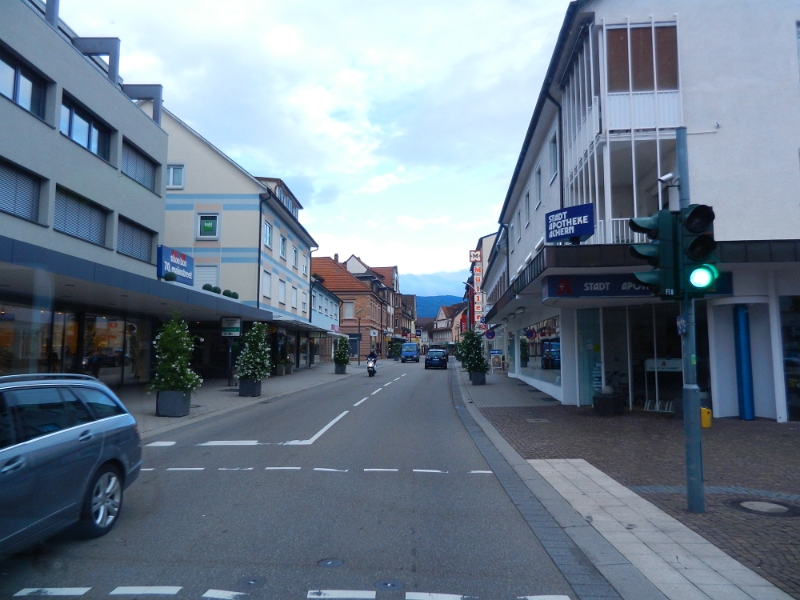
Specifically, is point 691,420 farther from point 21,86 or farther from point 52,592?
point 21,86

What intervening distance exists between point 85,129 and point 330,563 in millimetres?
18320

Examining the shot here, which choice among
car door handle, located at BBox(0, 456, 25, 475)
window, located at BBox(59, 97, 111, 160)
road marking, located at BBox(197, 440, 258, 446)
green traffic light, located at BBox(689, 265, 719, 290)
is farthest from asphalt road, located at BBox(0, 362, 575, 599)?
window, located at BBox(59, 97, 111, 160)

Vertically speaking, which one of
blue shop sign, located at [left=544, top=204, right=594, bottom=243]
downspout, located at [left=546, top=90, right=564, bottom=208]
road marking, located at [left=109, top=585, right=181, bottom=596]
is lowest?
road marking, located at [left=109, top=585, right=181, bottom=596]

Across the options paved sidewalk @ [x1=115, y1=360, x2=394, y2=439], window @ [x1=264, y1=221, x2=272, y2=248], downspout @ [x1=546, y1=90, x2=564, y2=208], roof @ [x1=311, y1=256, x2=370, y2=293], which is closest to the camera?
paved sidewalk @ [x1=115, y1=360, x2=394, y2=439]

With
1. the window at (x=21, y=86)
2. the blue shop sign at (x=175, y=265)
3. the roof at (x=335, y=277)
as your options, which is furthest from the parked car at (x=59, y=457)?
the roof at (x=335, y=277)

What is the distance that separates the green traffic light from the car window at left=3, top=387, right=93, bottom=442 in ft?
20.0

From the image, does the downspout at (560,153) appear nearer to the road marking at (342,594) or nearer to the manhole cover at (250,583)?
the road marking at (342,594)

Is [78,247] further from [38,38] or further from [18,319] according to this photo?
[38,38]

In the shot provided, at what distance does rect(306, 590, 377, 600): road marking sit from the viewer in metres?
4.34

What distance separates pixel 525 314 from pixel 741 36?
47.8 feet

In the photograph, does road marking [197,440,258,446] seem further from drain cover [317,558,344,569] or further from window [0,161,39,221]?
window [0,161,39,221]

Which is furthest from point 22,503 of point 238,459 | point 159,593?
point 238,459

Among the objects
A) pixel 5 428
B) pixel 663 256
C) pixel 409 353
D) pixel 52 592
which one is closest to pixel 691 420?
pixel 663 256

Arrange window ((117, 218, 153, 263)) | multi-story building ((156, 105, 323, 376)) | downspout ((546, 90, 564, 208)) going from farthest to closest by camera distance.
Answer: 1. multi-story building ((156, 105, 323, 376))
2. window ((117, 218, 153, 263))
3. downspout ((546, 90, 564, 208))
